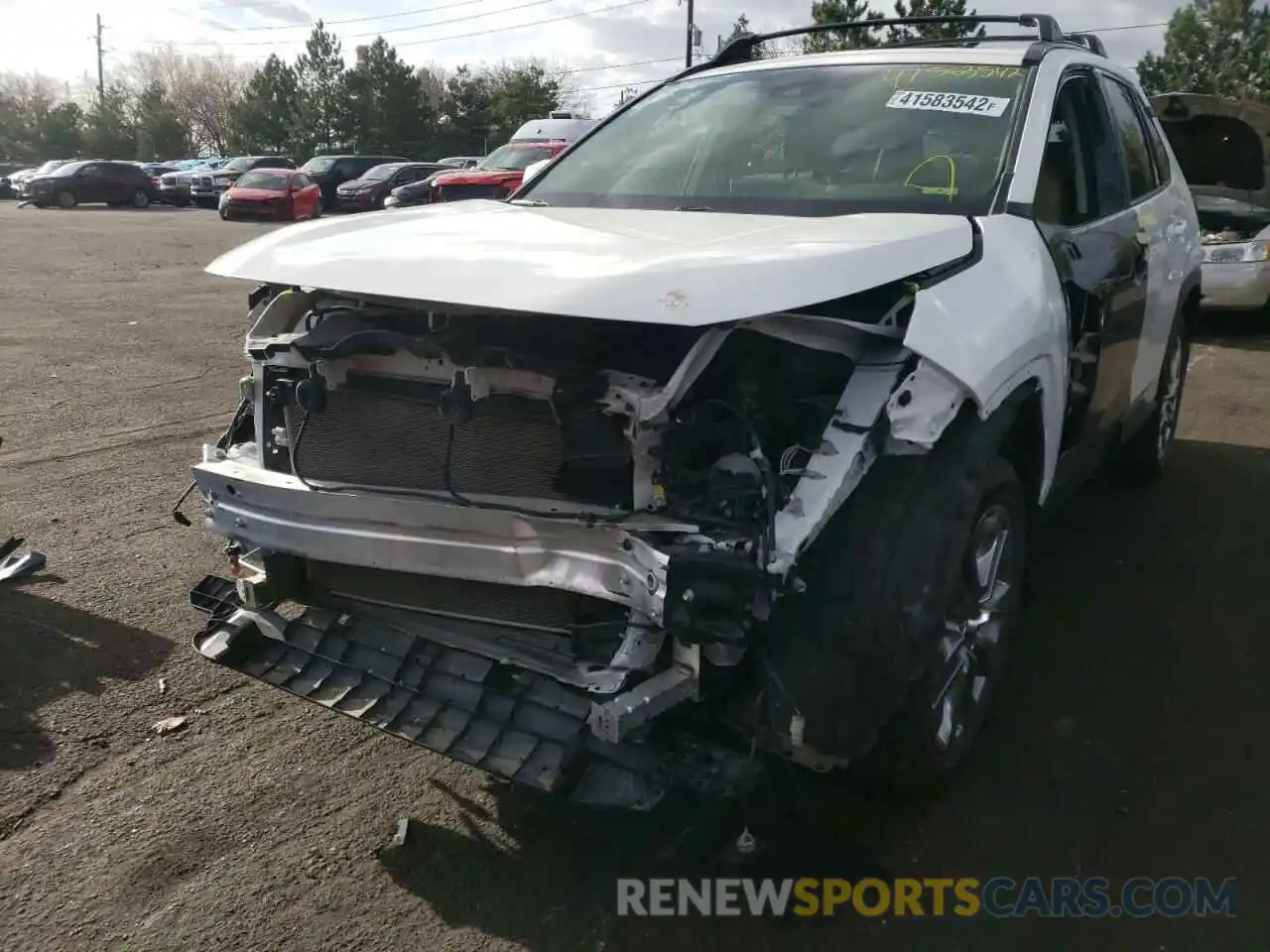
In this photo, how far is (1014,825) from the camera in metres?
3.01

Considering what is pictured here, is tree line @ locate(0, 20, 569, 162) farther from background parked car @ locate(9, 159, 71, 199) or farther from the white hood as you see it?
the white hood

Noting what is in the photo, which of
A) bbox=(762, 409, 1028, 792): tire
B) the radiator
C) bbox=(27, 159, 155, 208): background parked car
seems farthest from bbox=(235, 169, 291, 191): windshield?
bbox=(762, 409, 1028, 792): tire

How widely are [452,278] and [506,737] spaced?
108 cm

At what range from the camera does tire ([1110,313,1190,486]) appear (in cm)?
546

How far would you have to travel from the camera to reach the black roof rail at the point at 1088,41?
4711 millimetres

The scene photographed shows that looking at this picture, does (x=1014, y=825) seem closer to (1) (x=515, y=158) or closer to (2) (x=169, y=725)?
(2) (x=169, y=725)

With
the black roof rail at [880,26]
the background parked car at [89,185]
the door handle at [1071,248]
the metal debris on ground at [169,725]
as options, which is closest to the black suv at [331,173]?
the background parked car at [89,185]

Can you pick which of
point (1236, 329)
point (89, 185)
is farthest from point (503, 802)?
point (89, 185)

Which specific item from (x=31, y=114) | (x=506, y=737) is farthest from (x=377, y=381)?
(x=31, y=114)

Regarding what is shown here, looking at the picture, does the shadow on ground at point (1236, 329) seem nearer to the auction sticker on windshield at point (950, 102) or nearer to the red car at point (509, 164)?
the auction sticker on windshield at point (950, 102)

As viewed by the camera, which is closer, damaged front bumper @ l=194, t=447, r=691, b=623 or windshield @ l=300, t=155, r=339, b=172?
damaged front bumper @ l=194, t=447, r=691, b=623

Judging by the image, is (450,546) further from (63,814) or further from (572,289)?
(63,814)

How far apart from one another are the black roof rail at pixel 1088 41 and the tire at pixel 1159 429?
137 centimetres

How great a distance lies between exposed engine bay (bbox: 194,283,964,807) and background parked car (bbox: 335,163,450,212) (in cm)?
2886
